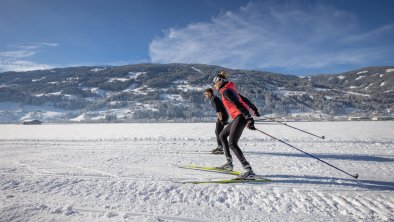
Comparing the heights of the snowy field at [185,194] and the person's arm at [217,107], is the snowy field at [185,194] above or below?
below

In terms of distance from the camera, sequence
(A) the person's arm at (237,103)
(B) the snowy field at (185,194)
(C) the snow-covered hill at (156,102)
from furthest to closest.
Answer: (C) the snow-covered hill at (156,102)
(A) the person's arm at (237,103)
(B) the snowy field at (185,194)

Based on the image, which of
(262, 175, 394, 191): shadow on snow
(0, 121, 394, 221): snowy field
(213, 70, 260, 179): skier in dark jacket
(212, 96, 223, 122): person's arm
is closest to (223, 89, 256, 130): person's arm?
(213, 70, 260, 179): skier in dark jacket

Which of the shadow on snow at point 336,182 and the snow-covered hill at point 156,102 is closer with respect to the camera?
the shadow on snow at point 336,182

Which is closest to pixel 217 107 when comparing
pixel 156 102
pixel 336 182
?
pixel 336 182

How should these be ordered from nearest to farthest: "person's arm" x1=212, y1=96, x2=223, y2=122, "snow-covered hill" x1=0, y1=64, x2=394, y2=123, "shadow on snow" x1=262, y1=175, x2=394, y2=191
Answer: "shadow on snow" x1=262, y1=175, x2=394, y2=191
"person's arm" x1=212, y1=96, x2=223, y2=122
"snow-covered hill" x1=0, y1=64, x2=394, y2=123

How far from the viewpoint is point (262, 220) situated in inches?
150

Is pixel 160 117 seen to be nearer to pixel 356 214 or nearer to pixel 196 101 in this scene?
pixel 196 101

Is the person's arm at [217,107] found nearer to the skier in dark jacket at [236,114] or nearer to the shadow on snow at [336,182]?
the skier in dark jacket at [236,114]

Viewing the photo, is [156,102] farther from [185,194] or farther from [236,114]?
[185,194]

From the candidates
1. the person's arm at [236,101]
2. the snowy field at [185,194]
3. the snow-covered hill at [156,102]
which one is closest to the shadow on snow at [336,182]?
the snowy field at [185,194]

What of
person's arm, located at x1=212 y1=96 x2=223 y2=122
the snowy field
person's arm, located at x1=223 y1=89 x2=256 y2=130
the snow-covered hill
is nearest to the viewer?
the snowy field

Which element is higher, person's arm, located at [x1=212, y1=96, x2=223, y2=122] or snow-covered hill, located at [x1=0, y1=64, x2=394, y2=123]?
snow-covered hill, located at [x1=0, y1=64, x2=394, y2=123]

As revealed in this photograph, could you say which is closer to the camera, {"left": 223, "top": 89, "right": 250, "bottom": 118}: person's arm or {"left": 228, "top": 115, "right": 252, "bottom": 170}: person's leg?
{"left": 223, "top": 89, "right": 250, "bottom": 118}: person's arm

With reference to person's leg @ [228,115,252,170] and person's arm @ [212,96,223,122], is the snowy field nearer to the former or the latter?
person's leg @ [228,115,252,170]
